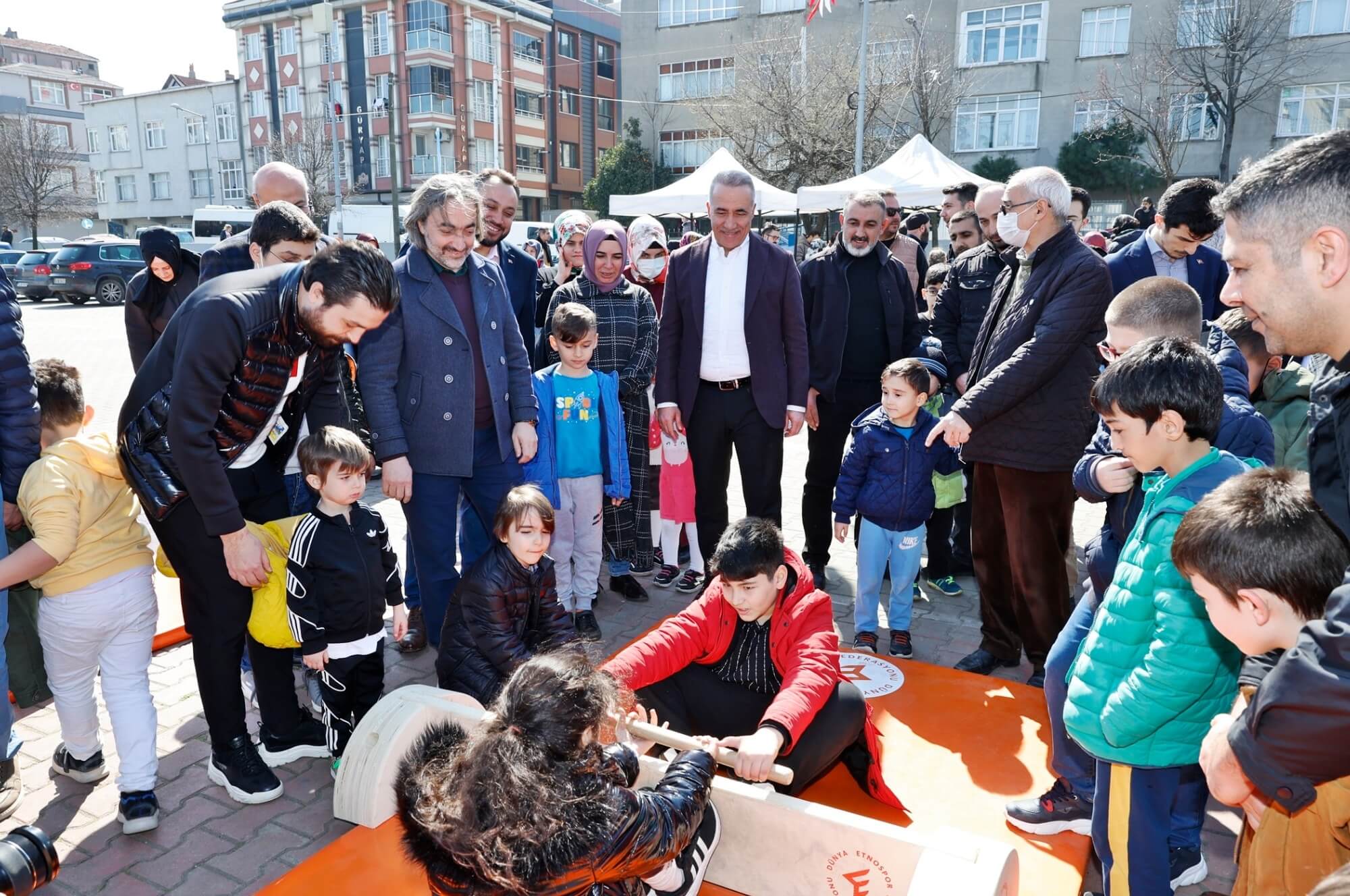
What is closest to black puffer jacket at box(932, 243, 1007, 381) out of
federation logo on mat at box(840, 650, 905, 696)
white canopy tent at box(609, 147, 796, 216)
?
federation logo on mat at box(840, 650, 905, 696)

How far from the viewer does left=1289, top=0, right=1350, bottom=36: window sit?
80.2 feet

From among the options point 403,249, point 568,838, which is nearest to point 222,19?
point 403,249

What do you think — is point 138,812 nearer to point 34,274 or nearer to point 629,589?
point 629,589

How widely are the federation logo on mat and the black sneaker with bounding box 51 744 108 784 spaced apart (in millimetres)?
2889

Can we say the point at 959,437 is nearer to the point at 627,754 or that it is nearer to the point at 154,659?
the point at 627,754

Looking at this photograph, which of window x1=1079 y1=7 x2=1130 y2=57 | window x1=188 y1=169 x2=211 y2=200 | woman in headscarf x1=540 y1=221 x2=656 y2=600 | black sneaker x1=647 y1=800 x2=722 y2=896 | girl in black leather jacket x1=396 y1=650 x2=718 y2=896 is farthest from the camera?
window x1=188 y1=169 x2=211 y2=200

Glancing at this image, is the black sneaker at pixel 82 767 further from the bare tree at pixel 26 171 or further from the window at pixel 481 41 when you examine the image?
the bare tree at pixel 26 171

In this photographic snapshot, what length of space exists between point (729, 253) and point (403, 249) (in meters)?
1.66

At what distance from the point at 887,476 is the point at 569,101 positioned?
4605 centimetres

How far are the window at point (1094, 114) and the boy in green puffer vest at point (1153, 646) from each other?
28.7m

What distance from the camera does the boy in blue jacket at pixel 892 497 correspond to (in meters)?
4.25

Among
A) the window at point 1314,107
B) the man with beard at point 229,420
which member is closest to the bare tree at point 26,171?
the man with beard at point 229,420

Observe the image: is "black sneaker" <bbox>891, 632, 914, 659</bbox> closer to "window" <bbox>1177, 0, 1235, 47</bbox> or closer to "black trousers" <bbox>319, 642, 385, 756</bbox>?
"black trousers" <bbox>319, 642, 385, 756</bbox>

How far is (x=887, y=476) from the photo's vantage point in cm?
427
